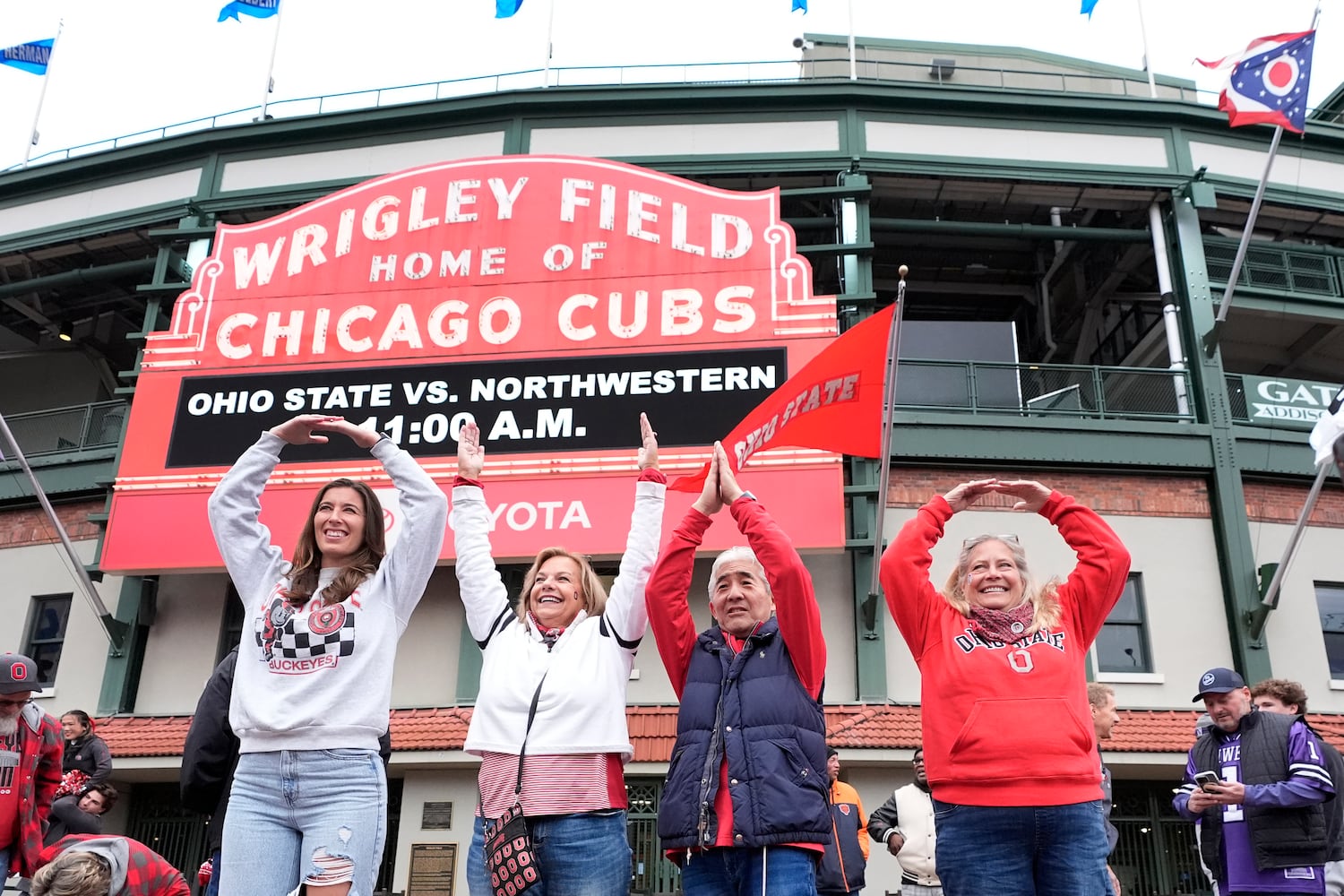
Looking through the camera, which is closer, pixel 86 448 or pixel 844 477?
pixel 844 477

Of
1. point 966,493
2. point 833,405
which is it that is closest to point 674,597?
point 966,493

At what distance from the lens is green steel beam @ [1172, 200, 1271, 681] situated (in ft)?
43.0

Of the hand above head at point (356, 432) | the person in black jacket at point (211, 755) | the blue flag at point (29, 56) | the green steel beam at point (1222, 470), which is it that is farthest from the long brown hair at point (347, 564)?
the blue flag at point (29, 56)

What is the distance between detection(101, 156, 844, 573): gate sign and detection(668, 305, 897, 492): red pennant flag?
6321mm

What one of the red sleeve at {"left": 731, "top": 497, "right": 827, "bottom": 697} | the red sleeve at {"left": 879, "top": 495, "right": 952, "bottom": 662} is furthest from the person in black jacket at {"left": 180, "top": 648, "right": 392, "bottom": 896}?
the red sleeve at {"left": 879, "top": 495, "right": 952, "bottom": 662}

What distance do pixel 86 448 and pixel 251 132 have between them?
5386mm

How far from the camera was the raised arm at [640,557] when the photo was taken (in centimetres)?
423

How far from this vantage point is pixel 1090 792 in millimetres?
3635

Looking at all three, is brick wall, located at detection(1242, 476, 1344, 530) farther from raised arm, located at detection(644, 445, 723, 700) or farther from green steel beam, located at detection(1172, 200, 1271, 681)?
raised arm, located at detection(644, 445, 723, 700)

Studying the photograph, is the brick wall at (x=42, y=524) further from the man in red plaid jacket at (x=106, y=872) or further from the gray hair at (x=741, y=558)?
the gray hair at (x=741, y=558)

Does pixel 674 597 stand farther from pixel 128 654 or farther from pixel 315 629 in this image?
pixel 128 654

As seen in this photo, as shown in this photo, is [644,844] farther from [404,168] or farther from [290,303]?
[404,168]

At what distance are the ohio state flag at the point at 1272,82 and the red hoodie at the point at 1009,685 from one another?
36.0 ft

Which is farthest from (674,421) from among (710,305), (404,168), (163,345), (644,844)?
(163,345)
